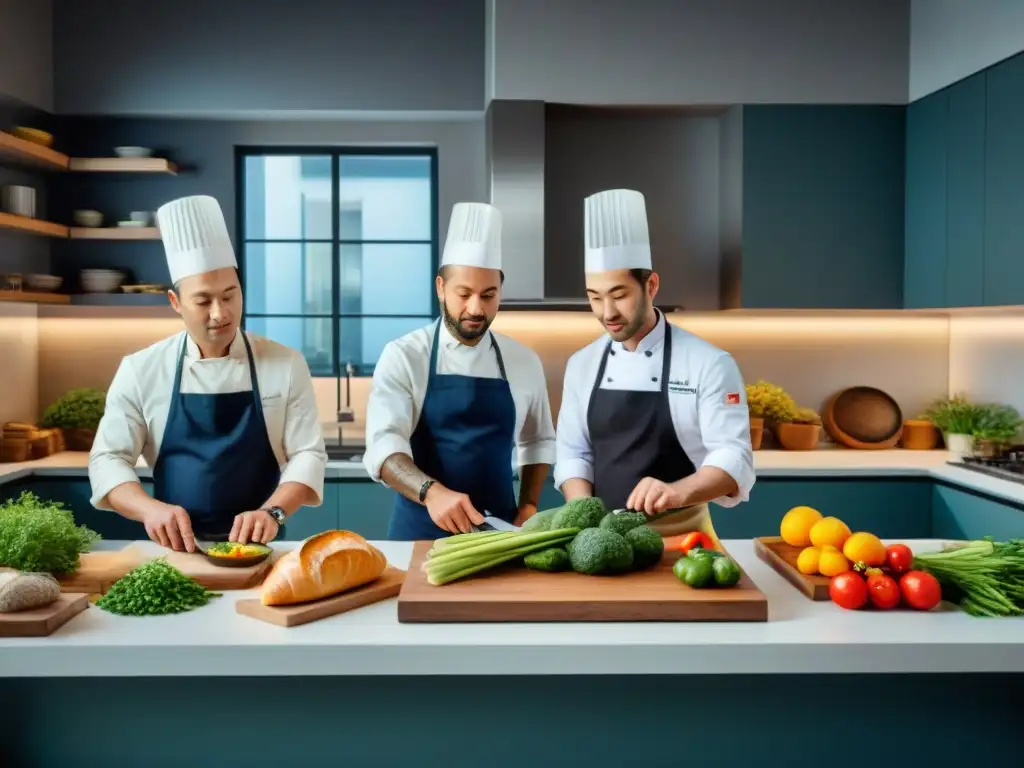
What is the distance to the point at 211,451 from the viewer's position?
3.04 meters

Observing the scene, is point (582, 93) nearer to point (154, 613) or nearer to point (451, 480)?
point (451, 480)

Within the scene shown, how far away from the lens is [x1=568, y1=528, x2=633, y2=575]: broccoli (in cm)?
227

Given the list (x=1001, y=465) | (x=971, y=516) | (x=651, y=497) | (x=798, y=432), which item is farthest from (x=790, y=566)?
(x=798, y=432)

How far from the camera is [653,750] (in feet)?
7.15

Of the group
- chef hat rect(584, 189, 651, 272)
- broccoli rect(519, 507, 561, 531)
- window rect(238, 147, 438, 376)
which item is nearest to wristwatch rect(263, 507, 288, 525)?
broccoli rect(519, 507, 561, 531)

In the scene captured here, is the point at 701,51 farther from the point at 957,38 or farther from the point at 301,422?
the point at 301,422

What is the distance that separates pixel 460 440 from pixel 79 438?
252 cm

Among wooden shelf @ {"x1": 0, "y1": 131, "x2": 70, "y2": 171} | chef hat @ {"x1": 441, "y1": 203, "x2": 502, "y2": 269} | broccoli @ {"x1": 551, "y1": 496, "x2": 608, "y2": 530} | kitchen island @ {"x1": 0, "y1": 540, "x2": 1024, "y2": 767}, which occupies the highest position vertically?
wooden shelf @ {"x1": 0, "y1": 131, "x2": 70, "y2": 171}

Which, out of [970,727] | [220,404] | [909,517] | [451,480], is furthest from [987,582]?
[909,517]

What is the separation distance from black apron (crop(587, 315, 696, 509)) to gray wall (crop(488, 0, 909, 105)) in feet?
6.53

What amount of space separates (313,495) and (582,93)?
8.55 ft

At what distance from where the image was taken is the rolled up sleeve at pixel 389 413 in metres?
3.07

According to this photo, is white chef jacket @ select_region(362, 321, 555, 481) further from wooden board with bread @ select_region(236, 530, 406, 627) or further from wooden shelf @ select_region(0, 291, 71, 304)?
wooden shelf @ select_region(0, 291, 71, 304)

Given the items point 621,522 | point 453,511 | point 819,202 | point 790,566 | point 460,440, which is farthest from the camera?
point 819,202
